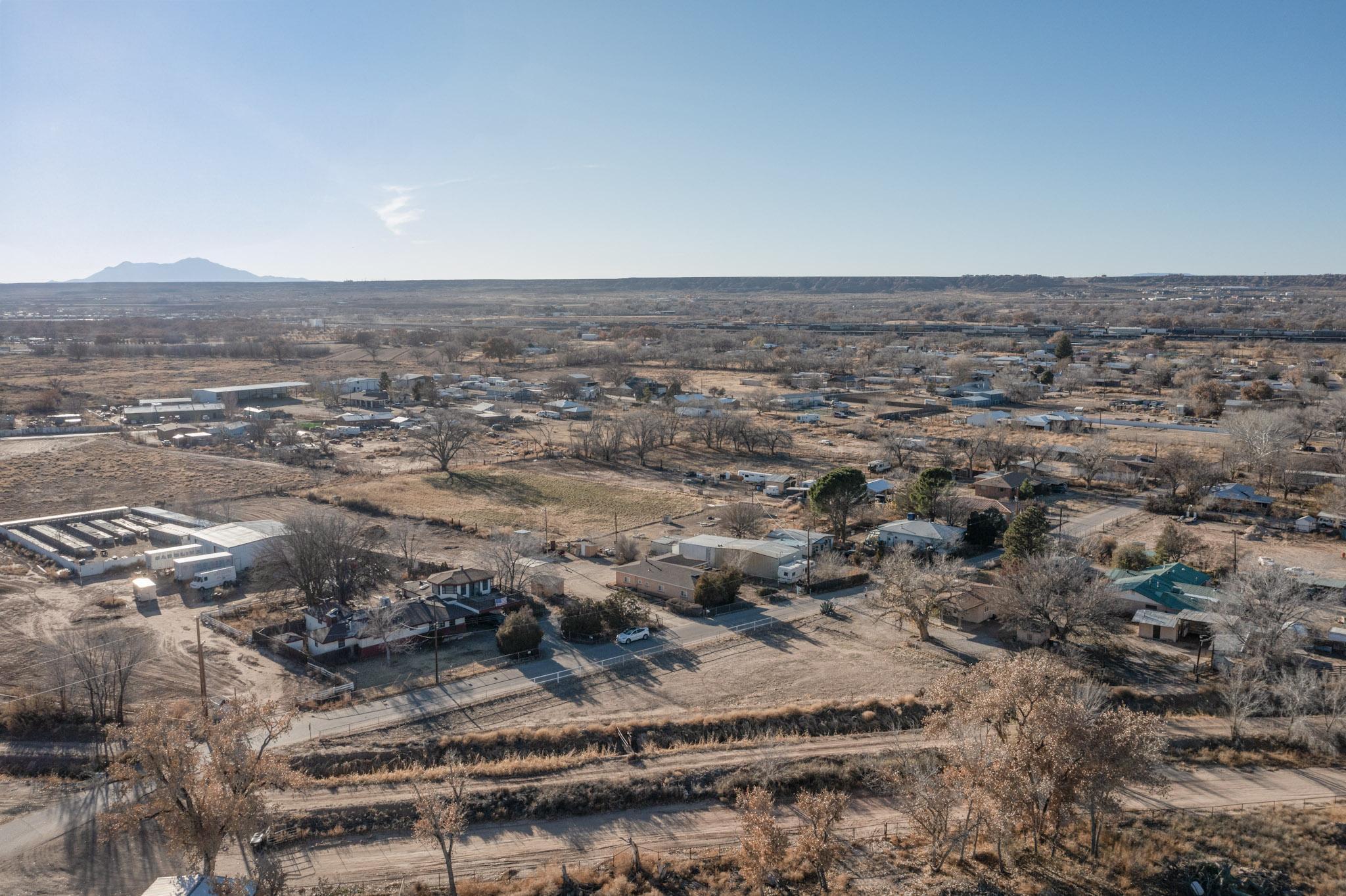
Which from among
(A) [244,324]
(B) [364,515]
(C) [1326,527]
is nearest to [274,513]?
(B) [364,515]

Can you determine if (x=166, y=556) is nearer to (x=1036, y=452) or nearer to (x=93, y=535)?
(x=93, y=535)

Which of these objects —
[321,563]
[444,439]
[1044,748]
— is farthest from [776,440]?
[1044,748]

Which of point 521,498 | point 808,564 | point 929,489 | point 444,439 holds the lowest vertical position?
point 521,498

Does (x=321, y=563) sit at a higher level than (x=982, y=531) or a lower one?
higher

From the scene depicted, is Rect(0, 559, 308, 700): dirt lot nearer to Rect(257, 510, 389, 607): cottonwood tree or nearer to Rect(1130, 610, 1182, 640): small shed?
Rect(257, 510, 389, 607): cottonwood tree

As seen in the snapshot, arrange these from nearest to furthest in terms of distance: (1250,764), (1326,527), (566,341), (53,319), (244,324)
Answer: (1250,764) < (1326,527) < (566,341) < (244,324) < (53,319)

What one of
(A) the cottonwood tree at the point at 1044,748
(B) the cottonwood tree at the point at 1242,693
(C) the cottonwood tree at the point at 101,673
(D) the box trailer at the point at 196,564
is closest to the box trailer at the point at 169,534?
(D) the box trailer at the point at 196,564

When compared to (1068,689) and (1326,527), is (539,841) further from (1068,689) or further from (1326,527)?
(1326,527)
